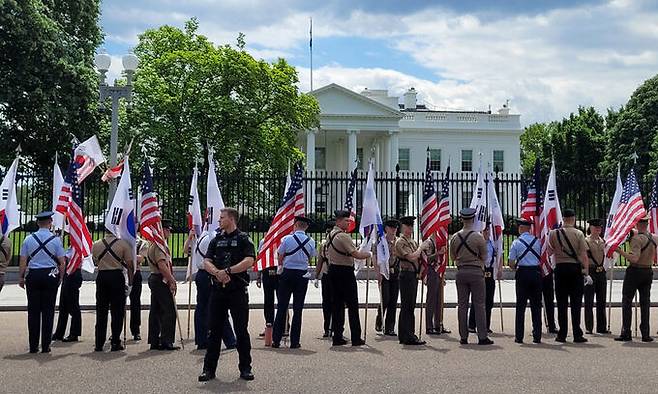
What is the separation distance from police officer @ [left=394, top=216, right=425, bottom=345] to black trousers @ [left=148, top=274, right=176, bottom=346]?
329cm

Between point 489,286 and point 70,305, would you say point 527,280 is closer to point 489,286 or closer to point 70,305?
point 489,286

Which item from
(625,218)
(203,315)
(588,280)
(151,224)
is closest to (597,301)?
(588,280)

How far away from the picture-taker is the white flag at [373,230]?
1112cm

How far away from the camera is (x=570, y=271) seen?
421 inches

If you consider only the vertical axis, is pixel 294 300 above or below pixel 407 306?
above

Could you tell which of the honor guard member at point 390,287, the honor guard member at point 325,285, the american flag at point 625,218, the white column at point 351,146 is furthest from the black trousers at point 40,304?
the white column at point 351,146

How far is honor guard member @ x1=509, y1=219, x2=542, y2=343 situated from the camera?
10.4 meters

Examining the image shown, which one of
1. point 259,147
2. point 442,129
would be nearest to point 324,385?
point 259,147

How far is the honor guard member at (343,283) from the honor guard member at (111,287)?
291cm

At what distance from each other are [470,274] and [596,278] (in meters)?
2.78

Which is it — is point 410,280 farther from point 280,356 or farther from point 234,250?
point 234,250

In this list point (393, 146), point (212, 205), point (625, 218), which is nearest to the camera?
point (212, 205)

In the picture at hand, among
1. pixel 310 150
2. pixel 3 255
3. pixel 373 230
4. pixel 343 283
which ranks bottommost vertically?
pixel 343 283

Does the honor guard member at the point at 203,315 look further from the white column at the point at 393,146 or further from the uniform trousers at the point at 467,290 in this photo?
the white column at the point at 393,146
